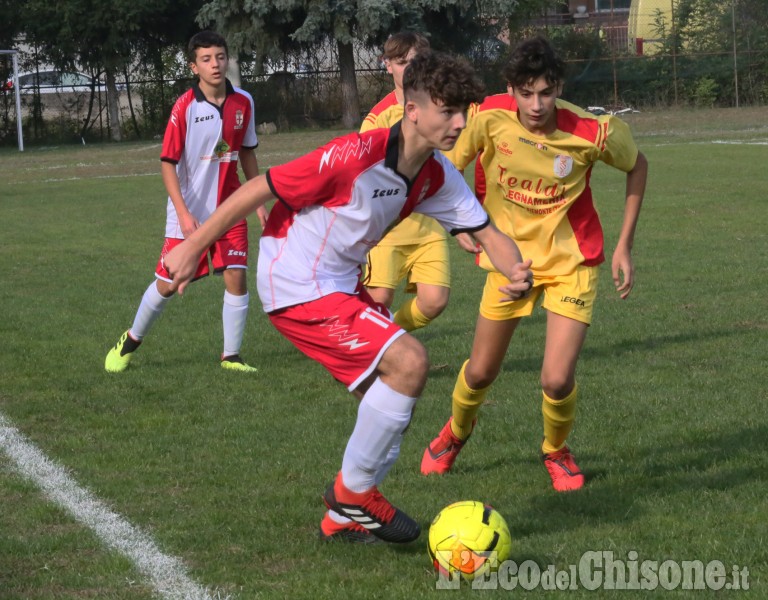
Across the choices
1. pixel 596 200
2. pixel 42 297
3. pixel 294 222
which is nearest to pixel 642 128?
pixel 596 200

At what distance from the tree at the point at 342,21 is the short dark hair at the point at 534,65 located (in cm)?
2795

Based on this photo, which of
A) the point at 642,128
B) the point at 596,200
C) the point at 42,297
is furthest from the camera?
the point at 642,128

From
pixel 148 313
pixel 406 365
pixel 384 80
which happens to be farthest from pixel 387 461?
pixel 384 80

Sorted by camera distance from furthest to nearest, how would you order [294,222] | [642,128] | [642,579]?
1. [642,128]
2. [294,222]
3. [642,579]

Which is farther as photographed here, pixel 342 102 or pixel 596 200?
pixel 342 102

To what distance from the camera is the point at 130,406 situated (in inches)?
258

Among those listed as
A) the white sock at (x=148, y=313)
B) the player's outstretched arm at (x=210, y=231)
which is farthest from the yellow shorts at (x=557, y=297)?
the white sock at (x=148, y=313)

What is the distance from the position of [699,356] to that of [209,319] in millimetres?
3886

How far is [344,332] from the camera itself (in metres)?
3.96

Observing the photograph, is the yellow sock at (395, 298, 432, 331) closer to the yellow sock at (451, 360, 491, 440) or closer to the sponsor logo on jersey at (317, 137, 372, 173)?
the yellow sock at (451, 360, 491, 440)

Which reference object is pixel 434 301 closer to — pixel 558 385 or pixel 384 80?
pixel 558 385

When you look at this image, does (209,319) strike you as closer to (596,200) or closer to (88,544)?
(88,544)

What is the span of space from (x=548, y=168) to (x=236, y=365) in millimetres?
3129

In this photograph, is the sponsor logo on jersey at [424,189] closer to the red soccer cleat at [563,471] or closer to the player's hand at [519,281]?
the player's hand at [519,281]
